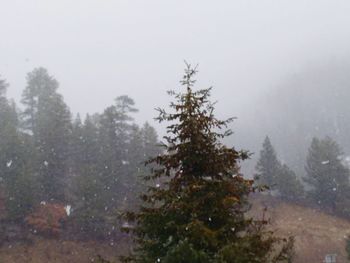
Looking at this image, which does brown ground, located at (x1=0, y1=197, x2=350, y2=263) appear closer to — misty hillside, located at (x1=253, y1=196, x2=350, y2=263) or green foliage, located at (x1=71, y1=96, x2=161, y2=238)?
misty hillside, located at (x1=253, y1=196, x2=350, y2=263)

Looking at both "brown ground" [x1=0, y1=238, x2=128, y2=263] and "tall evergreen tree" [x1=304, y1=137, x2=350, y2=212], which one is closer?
"brown ground" [x1=0, y1=238, x2=128, y2=263]

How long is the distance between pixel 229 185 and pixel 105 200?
4270cm

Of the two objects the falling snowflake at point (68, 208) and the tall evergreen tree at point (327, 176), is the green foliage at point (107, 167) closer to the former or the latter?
the falling snowflake at point (68, 208)

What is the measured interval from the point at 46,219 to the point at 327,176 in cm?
3729

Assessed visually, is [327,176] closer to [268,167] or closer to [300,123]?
[268,167]

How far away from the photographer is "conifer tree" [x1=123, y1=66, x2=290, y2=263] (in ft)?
28.5

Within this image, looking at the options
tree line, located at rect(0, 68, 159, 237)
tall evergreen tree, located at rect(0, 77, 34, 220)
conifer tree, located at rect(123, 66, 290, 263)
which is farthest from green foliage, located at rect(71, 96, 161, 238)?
conifer tree, located at rect(123, 66, 290, 263)

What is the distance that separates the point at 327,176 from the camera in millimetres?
61781

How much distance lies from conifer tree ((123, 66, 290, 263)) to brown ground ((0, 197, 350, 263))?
123 feet

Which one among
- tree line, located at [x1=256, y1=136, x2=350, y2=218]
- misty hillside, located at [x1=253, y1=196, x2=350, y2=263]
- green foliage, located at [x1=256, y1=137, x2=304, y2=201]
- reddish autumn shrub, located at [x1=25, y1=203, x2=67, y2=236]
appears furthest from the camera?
green foliage, located at [x1=256, y1=137, x2=304, y2=201]

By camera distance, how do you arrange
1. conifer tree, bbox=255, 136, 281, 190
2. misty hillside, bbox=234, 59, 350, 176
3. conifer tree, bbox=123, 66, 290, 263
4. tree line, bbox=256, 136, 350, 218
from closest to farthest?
conifer tree, bbox=123, 66, 290, 263 < tree line, bbox=256, 136, 350, 218 < conifer tree, bbox=255, 136, 281, 190 < misty hillside, bbox=234, 59, 350, 176

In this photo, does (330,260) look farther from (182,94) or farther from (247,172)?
(247,172)

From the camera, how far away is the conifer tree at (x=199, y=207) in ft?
28.5

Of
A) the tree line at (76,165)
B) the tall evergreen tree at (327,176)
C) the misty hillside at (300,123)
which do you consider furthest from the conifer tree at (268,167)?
the misty hillside at (300,123)
